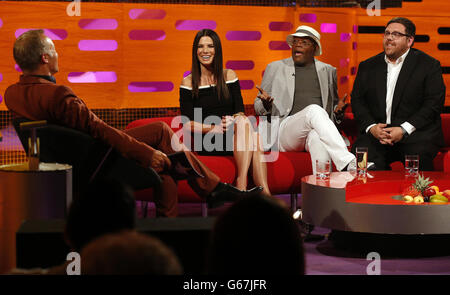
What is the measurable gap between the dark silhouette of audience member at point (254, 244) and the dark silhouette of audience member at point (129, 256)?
0.82 ft

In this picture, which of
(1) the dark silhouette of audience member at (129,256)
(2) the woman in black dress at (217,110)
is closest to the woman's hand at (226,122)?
(2) the woman in black dress at (217,110)

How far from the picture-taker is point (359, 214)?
4070mm

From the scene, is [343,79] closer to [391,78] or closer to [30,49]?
[391,78]

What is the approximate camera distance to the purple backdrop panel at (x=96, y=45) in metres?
5.92

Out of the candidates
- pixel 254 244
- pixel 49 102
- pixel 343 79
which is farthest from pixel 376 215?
pixel 343 79

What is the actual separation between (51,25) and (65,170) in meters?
3.02

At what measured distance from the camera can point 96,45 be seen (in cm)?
594

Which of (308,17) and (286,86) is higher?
(308,17)

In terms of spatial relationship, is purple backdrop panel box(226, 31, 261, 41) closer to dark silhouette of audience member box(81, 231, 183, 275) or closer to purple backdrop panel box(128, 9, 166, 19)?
purple backdrop panel box(128, 9, 166, 19)

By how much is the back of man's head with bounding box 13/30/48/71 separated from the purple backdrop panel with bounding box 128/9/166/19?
93.1 inches

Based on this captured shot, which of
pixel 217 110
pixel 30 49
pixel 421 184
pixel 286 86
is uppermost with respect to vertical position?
pixel 30 49

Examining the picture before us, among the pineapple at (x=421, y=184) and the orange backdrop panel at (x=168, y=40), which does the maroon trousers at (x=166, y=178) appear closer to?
the pineapple at (x=421, y=184)

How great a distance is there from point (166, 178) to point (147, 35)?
88.4 inches
